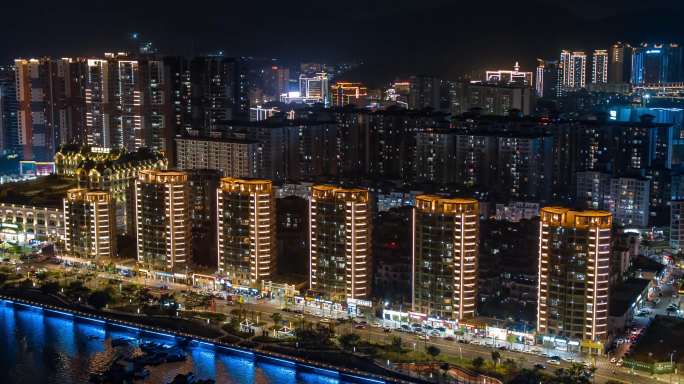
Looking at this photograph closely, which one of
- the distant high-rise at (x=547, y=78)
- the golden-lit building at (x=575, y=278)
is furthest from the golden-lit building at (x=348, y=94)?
the golden-lit building at (x=575, y=278)

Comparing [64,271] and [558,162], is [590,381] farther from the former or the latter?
[558,162]

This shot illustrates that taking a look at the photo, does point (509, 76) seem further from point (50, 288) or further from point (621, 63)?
point (50, 288)

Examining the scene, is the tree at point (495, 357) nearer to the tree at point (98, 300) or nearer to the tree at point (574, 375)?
the tree at point (574, 375)

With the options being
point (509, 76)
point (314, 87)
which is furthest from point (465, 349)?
point (314, 87)

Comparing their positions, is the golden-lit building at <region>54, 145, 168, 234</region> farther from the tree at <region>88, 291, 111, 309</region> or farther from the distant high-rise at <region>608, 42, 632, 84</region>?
the distant high-rise at <region>608, 42, 632, 84</region>

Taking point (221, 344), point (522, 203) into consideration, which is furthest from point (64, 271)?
point (522, 203)

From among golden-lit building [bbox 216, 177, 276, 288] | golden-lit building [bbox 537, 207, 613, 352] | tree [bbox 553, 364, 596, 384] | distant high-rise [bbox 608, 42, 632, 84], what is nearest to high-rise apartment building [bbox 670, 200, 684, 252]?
golden-lit building [bbox 537, 207, 613, 352]
